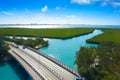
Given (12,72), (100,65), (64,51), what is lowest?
(64,51)

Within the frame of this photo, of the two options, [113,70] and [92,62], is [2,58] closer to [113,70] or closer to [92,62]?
[92,62]

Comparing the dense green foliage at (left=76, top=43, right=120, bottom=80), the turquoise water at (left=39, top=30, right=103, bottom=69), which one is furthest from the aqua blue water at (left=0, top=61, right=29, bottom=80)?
the turquoise water at (left=39, top=30, right=103, bottom=69)

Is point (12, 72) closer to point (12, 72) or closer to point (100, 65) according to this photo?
point (12, 72)

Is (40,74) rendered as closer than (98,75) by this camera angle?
No

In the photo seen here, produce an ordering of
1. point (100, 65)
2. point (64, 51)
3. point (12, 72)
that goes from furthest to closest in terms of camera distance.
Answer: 1. point (64, 51)
2. point (12, 72)
3. point (100, 65)

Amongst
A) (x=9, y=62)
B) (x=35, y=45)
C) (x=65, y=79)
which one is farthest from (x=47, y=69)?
(x=35, y=45)

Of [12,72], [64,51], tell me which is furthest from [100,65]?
[64,51]

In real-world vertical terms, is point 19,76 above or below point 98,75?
below

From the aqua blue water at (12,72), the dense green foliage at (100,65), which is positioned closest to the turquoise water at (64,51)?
the dense green foliage at (100,65)
